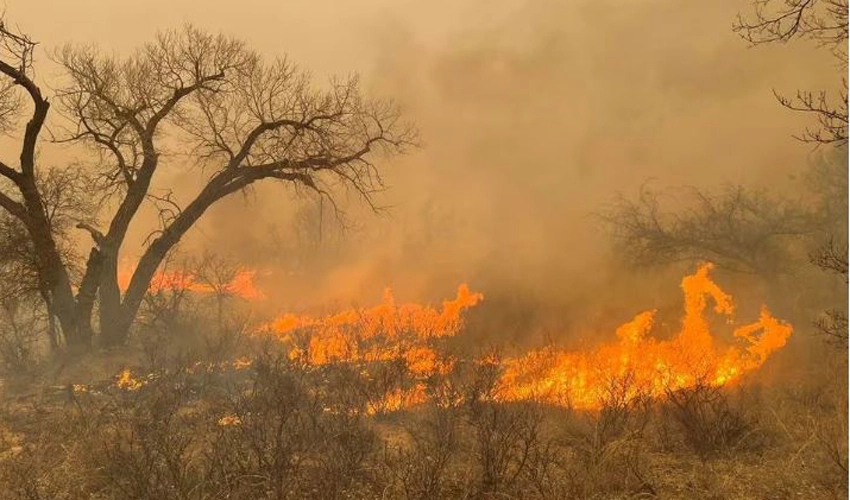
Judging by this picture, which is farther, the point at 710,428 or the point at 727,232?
the point at 727,232

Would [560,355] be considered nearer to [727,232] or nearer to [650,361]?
[650,361]

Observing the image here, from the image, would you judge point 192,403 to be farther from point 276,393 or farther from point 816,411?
point 816,411

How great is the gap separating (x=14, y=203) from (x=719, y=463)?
42.8 ft

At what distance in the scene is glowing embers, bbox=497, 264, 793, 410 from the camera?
9.08 meters

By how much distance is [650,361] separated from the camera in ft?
34.3

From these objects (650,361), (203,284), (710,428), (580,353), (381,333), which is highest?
(203,284)

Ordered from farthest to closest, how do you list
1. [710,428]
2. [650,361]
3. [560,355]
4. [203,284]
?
[203,284] < [560,355] < [650,361] < [710,428]

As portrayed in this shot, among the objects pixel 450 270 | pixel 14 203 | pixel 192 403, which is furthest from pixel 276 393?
pixel 450 270

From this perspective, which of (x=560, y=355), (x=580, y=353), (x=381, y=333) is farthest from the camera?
(x=381, y=333)

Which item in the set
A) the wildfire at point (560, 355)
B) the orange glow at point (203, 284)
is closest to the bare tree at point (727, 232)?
the wildfire at point (560, 355)

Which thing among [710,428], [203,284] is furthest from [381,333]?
[203,284]

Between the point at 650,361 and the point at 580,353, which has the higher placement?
the point at 580,353

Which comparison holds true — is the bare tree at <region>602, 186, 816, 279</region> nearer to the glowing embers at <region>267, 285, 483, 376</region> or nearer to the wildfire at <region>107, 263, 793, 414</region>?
the wildfire at <region>107, 263, 793, 414</region>

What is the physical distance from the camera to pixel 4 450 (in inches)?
281
